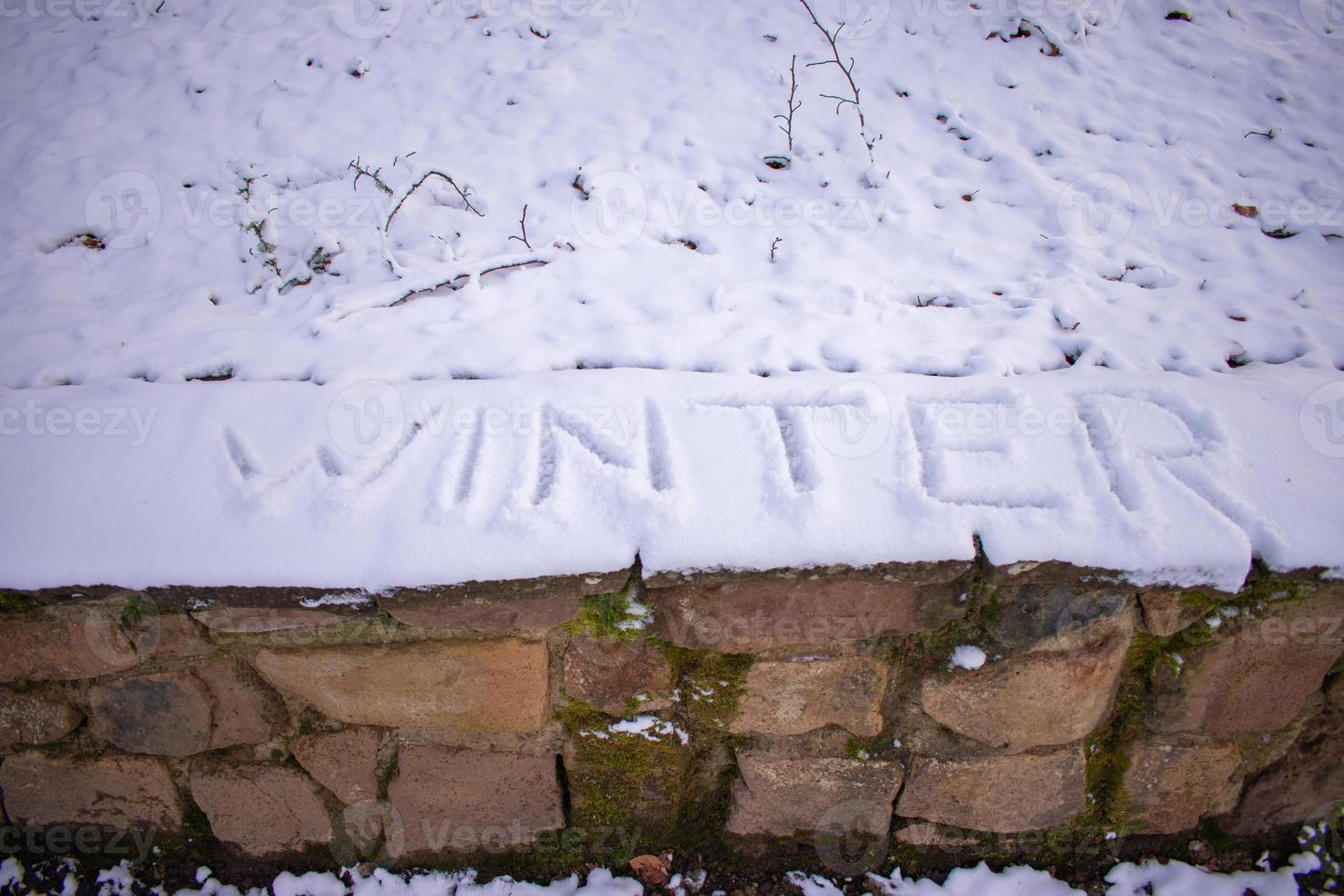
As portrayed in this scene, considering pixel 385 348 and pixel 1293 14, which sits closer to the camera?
pixel 385 348

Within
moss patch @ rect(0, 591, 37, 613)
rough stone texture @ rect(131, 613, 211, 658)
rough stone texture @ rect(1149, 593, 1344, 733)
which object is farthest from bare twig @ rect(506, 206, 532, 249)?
rough stone texture @ rect(1149, 593, 1344, 733)

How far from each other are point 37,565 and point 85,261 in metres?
1.36

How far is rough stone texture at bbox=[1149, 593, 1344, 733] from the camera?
4.90 feet

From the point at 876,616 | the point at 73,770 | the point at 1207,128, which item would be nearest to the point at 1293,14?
the point at 1207,128

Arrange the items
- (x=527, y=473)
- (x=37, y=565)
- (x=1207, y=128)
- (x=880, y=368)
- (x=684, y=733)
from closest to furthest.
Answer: (x=37, y=565)
(x=527, y=473)
(x=684, y=733)
(x=880, y=368)
(x=1207, y=128)

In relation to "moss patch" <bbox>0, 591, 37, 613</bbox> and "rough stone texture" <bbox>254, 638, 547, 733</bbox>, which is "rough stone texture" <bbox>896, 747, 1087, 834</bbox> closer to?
"rough stone texture" <bbox>254, 638, 547, 733</bbox>

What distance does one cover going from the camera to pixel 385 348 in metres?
1.86

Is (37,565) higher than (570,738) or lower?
higher

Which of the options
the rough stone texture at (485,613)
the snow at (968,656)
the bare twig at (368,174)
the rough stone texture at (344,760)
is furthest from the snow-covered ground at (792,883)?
the bare twig at (368,174)

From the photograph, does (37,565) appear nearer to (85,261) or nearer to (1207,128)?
(85,261)

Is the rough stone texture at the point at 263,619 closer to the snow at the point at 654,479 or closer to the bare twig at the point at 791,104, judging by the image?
the snow at the point at 654,479

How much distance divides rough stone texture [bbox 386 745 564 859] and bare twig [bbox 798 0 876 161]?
7.48 ft

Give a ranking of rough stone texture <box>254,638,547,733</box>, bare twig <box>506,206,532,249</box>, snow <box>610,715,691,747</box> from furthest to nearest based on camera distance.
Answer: bare twig <box>506,206,532,249</box> → snow <box>610,715,691,747</box> → rough stone texture <box>254,638,547,733</box>

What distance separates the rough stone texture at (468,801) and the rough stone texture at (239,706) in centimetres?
30
